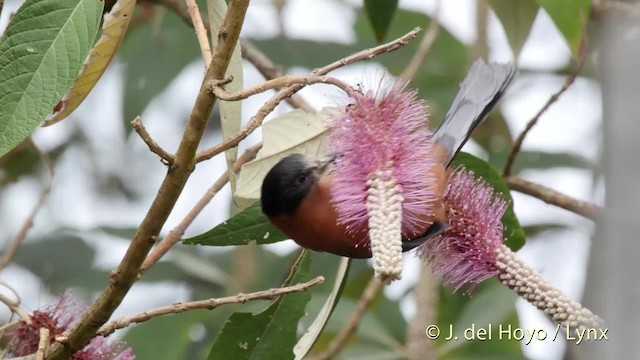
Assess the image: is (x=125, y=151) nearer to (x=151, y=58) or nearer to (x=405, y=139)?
(x=151, y=58)

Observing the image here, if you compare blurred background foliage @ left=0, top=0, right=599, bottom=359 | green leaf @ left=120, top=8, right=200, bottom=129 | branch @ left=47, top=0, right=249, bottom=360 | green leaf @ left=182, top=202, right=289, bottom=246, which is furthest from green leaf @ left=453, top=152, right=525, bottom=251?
green leaf @ left=120, top=8, right=200, bottom=129

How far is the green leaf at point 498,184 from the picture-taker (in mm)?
1527

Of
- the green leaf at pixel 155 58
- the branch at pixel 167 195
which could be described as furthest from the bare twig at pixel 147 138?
the green leaf at pixel 155 58

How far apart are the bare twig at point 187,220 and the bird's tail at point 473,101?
28 centimetres

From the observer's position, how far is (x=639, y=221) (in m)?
0.47

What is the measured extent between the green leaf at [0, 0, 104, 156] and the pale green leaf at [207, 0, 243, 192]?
0.16m

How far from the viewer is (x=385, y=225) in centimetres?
99

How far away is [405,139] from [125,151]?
2.53 m

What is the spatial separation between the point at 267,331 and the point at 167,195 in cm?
48

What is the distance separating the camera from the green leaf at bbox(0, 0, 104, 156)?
116cm

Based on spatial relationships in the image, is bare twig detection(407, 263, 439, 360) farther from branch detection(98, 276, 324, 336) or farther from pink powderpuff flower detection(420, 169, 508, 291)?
branch detection(98, 276, 324, 336)

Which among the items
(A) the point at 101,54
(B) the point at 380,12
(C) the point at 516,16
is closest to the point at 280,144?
(A) the point at 101,54

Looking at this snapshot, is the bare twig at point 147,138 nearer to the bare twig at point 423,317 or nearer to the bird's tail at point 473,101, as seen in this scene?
the bird's tail at point 473,101

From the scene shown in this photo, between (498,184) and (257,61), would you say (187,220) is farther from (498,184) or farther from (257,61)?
(257,61)
